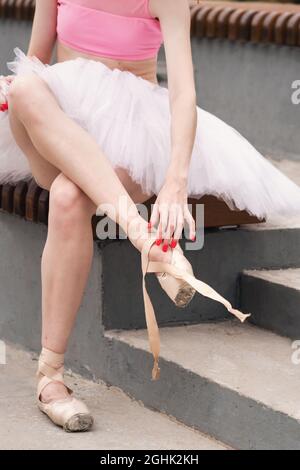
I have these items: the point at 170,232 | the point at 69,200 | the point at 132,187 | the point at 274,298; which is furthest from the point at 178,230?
the point at 274,298

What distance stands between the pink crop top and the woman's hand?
0.55 meters

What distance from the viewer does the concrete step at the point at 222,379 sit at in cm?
267

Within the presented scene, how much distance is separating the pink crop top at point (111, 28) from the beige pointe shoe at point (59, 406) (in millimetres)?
875

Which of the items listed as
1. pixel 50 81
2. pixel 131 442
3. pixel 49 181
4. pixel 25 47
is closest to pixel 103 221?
pixel 49 181

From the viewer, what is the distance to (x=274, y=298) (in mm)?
3248

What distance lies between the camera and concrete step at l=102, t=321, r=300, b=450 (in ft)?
8.77

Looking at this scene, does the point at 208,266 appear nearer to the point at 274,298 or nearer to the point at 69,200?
the point at 274,298

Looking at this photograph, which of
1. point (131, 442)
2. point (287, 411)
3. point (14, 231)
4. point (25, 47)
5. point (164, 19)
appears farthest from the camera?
point (25, 47)

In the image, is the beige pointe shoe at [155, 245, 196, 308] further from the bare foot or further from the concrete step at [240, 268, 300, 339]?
the concrete step at [240, 268, 300, 339]

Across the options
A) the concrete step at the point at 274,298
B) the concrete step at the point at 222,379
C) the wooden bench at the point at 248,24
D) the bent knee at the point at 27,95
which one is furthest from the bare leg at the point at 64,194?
the wooden bench at the point at 248,24

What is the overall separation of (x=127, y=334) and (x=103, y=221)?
0.35m

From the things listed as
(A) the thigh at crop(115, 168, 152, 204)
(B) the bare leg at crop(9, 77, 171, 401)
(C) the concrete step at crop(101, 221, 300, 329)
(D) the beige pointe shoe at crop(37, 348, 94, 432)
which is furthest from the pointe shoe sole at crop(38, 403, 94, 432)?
(A) the thigh at crop(115, 168, 152, 204)

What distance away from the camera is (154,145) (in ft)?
10.1
